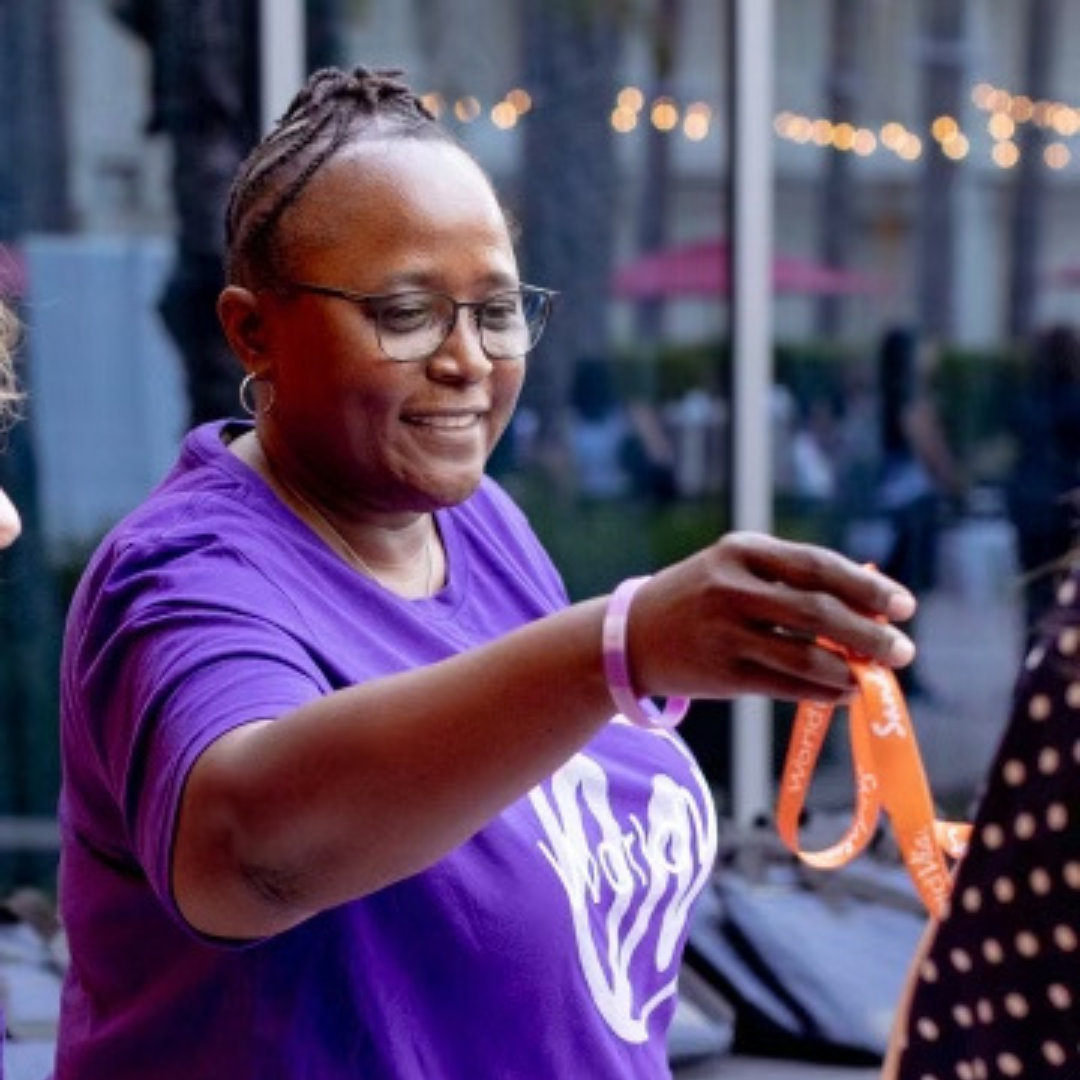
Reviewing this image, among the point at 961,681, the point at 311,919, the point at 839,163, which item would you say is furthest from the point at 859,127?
the point at 311,919

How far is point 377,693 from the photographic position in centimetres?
158

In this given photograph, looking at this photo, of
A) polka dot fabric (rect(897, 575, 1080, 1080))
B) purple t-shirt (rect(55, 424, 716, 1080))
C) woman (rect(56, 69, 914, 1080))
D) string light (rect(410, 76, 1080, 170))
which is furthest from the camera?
string light (rect(410, 76, 1080, 170))

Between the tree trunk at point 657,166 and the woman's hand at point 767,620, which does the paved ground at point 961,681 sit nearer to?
the tree trunk at point 657,166

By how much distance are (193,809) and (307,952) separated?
246mm

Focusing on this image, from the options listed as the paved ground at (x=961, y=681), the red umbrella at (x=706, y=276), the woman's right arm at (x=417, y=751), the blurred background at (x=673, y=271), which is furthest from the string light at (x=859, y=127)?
the woman's right arm at (x=417, y=751)

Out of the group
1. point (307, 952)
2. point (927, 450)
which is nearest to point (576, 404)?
point (927, 450)

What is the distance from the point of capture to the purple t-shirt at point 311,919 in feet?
5.63

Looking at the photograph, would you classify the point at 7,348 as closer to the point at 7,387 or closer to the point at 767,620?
the point at 7,387

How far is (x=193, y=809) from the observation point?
1.60m

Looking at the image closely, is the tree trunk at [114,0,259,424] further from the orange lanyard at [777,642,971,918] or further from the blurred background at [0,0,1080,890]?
the orange lanyard at [777,642,971,918]

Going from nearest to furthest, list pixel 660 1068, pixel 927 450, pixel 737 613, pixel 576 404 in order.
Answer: pixel 737 613
pixel 660 1068
pixel 576 404
pixel 927 450

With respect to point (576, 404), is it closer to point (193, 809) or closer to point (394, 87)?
point (394, 87)

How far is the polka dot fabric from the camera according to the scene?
1.34 metres

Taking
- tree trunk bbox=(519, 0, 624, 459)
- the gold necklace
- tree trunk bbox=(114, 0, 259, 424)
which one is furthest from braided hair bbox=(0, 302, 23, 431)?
tree trunk bbox=(519, 0, 624, 459)
